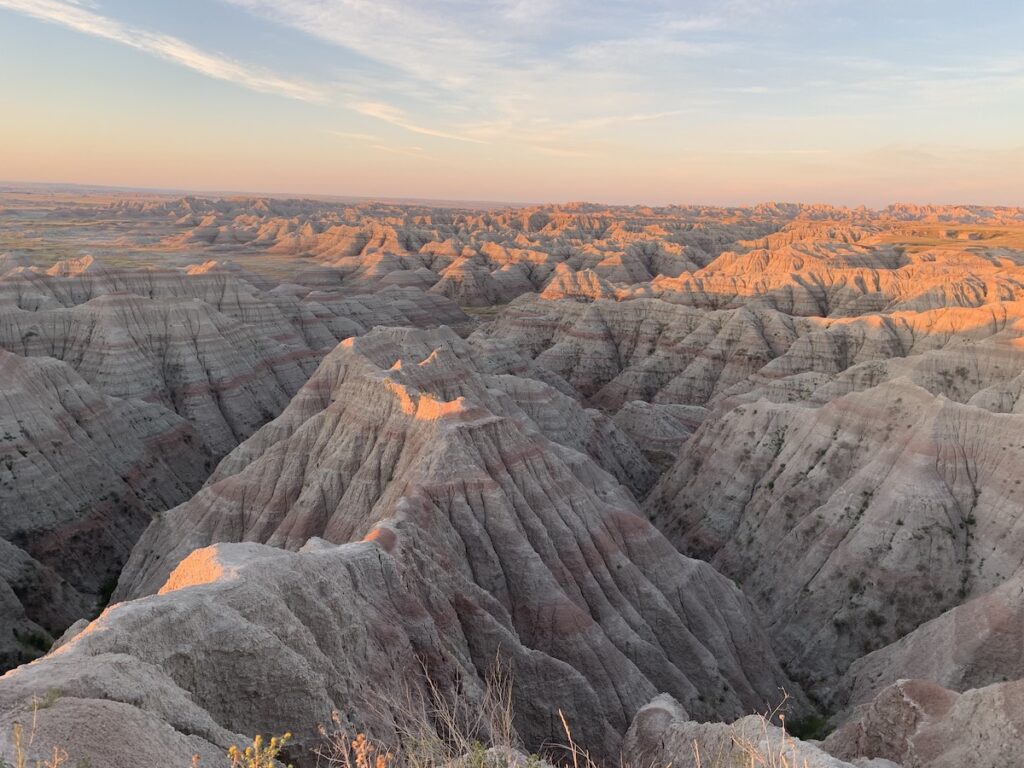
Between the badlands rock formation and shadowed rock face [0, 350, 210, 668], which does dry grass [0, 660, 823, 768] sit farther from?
shadowed rock face [0, 350, 210, 668]

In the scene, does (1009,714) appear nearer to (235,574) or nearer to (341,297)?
(235,574)

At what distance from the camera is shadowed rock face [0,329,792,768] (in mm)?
14750

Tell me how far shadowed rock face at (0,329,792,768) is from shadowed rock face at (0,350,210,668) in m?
4.95

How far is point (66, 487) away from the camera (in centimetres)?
4653

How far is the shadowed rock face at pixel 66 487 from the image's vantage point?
38000mm

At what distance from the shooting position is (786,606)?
3875 cm

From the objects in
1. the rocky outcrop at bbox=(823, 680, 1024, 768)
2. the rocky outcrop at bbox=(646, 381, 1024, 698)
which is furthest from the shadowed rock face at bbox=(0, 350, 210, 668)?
the rocky outcrop at bbox=(646, 381, 1024, 698)

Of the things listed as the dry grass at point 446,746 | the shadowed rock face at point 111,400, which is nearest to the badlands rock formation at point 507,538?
the shadowed rock face at point 111,400

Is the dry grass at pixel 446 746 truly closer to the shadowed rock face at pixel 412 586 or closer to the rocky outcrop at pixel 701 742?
the rocky outcrop at pixel 701 742

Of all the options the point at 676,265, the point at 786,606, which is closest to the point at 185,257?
the point at 676,265

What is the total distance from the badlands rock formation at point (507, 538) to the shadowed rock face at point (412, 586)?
10 centimetres

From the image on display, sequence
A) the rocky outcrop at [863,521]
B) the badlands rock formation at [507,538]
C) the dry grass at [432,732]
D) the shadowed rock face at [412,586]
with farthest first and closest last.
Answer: the rocky outcrop at [863,521] → the badlands rock formation at [507,538] → the shadowed rock face at [412,586] → the dry grass at [432,732]

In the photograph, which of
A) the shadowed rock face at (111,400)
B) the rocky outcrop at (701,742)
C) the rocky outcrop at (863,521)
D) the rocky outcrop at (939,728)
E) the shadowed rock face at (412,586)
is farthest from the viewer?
the shadowed rock face at (111,400)

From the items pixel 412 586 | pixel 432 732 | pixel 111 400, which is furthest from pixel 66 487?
pixel 432 732
